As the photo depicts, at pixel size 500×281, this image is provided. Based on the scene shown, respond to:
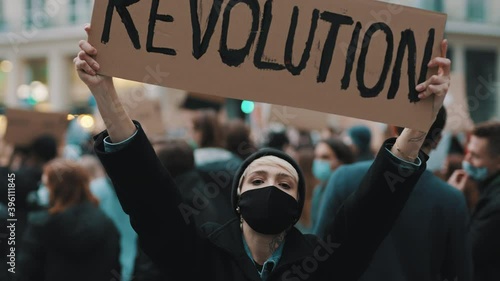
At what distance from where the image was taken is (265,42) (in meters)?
2.80

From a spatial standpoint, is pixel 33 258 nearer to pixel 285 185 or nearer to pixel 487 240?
pixel 285 185

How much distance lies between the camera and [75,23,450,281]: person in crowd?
8.45ft

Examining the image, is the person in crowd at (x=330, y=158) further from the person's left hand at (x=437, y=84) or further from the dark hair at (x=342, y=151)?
the person's left hand at (x=437, y=84)

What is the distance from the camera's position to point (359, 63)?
9.32 ft

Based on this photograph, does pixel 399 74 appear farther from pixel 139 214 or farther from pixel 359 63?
pixel 139 214

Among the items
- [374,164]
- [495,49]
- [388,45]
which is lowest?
[495,49]

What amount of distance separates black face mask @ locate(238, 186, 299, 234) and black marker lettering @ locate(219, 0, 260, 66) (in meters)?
0.45

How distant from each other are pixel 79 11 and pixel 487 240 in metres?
29.8

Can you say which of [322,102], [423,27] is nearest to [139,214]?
[322,102]

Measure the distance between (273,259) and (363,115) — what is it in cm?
58

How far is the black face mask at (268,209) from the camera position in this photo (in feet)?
8.97

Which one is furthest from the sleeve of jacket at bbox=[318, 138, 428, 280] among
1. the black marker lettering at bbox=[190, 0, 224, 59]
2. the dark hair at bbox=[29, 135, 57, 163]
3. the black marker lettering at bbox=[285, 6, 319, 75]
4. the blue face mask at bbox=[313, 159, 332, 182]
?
the dark hair at bbox=[29, 135, 57, 163]

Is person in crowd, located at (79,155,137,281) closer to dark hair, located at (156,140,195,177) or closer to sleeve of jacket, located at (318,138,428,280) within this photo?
dark hair, located at (156,140,195,177)

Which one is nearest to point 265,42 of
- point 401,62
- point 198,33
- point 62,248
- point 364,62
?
point 198,33
